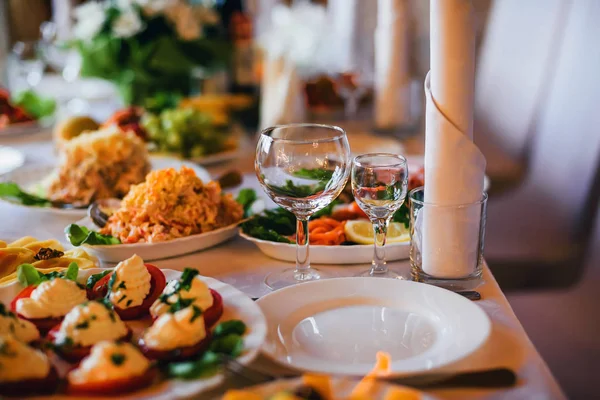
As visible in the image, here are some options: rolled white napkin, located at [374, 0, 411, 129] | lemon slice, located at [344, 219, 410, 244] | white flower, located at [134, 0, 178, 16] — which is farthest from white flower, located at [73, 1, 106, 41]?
lemon slice, located at [344, 219, 410, 244]

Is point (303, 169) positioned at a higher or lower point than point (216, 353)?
higher

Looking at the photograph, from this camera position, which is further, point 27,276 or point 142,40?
point 142,40

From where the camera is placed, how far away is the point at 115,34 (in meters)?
2.40

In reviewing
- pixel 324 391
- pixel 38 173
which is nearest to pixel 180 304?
pixel 324 391

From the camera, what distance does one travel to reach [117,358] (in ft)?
2.25

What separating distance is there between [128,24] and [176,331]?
1.85m

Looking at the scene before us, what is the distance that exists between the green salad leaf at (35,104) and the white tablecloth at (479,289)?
3.40 ft

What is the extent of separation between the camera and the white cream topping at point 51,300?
823mm

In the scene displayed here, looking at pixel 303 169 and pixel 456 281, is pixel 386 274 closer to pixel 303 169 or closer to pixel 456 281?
pixel 456 281

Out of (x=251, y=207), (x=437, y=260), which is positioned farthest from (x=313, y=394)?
(x=251, y=207)

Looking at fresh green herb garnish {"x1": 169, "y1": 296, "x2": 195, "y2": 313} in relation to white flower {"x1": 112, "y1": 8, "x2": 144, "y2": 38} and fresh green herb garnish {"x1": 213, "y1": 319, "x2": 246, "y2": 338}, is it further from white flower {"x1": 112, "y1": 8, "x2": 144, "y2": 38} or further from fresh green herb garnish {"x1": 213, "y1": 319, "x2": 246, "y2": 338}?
white flower {"x1": 112, "y1": 8, "x2": 144, "y2": 38}

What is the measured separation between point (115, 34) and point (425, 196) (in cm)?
169

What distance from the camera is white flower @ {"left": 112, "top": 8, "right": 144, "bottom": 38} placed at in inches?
93.3

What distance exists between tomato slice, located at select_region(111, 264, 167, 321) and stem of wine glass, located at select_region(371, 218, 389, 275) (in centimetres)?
34
